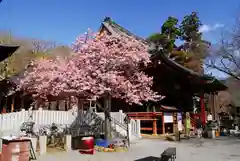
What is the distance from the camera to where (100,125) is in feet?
53.4

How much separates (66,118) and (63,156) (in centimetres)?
654

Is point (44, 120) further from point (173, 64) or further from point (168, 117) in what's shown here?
point (173, 64)

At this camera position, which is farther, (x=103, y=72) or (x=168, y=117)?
(x=168, y=117)

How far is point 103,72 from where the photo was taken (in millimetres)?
12867

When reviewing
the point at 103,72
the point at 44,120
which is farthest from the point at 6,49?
the point at 44,120

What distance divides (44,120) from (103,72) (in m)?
5.22

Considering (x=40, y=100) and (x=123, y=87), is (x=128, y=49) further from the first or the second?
(x=40, y=100)

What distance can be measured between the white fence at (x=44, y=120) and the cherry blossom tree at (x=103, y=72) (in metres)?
1.78

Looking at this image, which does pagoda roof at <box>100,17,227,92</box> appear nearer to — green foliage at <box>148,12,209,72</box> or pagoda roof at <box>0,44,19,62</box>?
pagoda roof at <box>0,44,19,62</box>

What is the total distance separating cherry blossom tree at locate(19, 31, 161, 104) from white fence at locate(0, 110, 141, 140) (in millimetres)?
1785

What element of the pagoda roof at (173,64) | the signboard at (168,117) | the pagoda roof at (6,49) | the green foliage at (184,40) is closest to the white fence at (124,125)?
the signboard at (168,117)

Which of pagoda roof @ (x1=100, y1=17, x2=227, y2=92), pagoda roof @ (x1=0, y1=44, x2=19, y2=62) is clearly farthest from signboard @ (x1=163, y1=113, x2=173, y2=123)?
pagoda roof @ (x1=0, y1=44, x2=19, y2=62)

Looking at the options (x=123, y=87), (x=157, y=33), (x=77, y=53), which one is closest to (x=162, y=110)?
(x=123, y=87)

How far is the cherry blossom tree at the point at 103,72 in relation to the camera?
1277 centimetres
